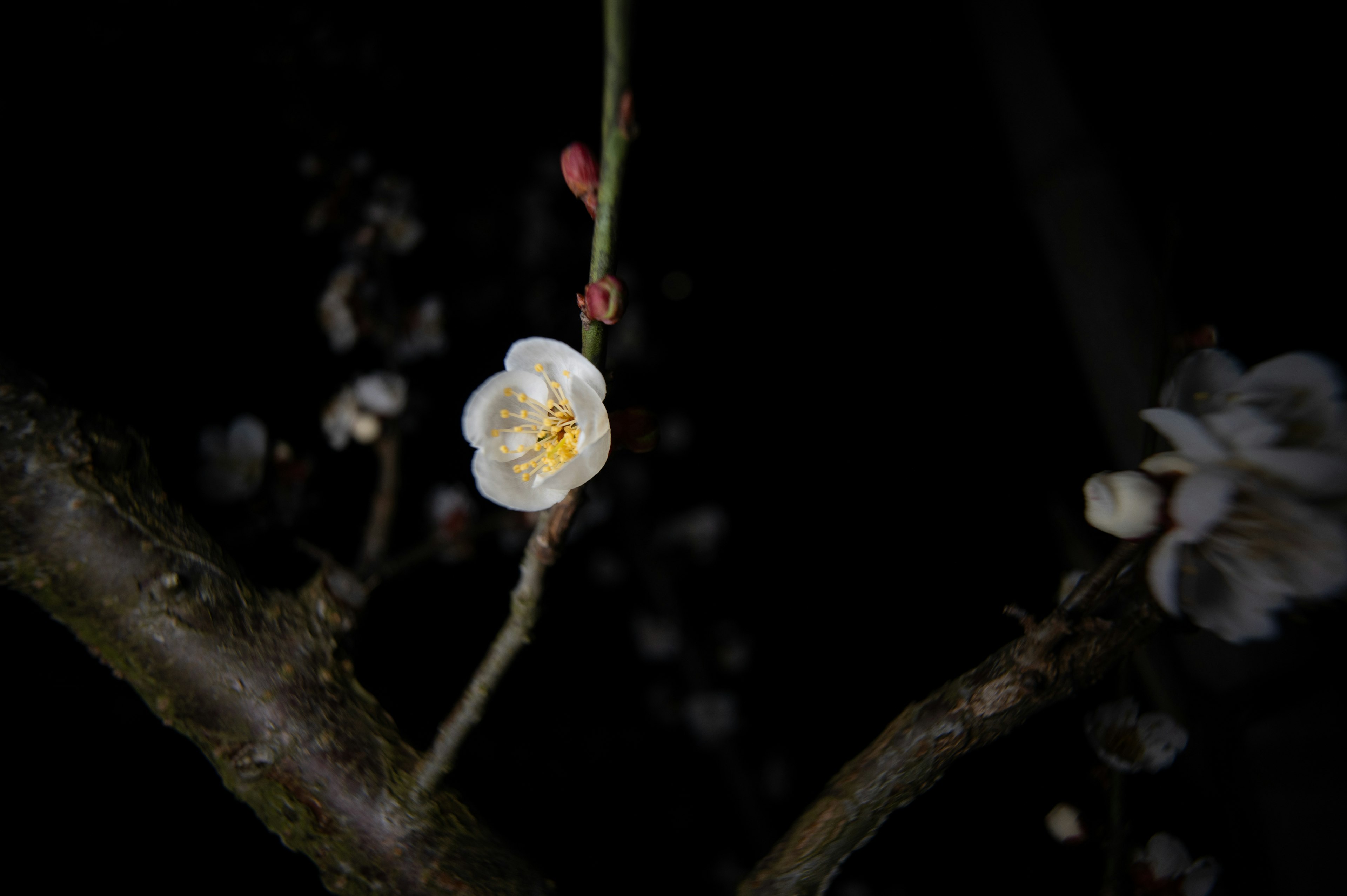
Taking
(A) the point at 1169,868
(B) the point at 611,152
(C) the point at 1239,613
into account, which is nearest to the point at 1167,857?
(A) the point at 1169,868

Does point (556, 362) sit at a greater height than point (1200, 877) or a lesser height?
greater

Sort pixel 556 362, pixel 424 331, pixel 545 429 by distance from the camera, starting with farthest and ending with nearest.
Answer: pixel 424 331 < pixel 545 429 < pixel 556 362

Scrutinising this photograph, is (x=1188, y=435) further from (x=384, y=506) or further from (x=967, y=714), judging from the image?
(x=384, y=506)

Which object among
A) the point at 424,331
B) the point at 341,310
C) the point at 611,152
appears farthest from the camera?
the point at 424,331

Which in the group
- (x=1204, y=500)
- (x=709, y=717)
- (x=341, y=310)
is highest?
(x=341, y=310)

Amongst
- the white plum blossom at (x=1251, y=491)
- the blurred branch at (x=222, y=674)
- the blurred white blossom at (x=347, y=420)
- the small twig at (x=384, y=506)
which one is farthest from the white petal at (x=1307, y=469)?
the blurred white blossom at (x=347, y=420)

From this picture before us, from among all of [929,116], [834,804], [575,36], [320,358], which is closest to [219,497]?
[320,358]

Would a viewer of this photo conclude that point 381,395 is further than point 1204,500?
Yes
